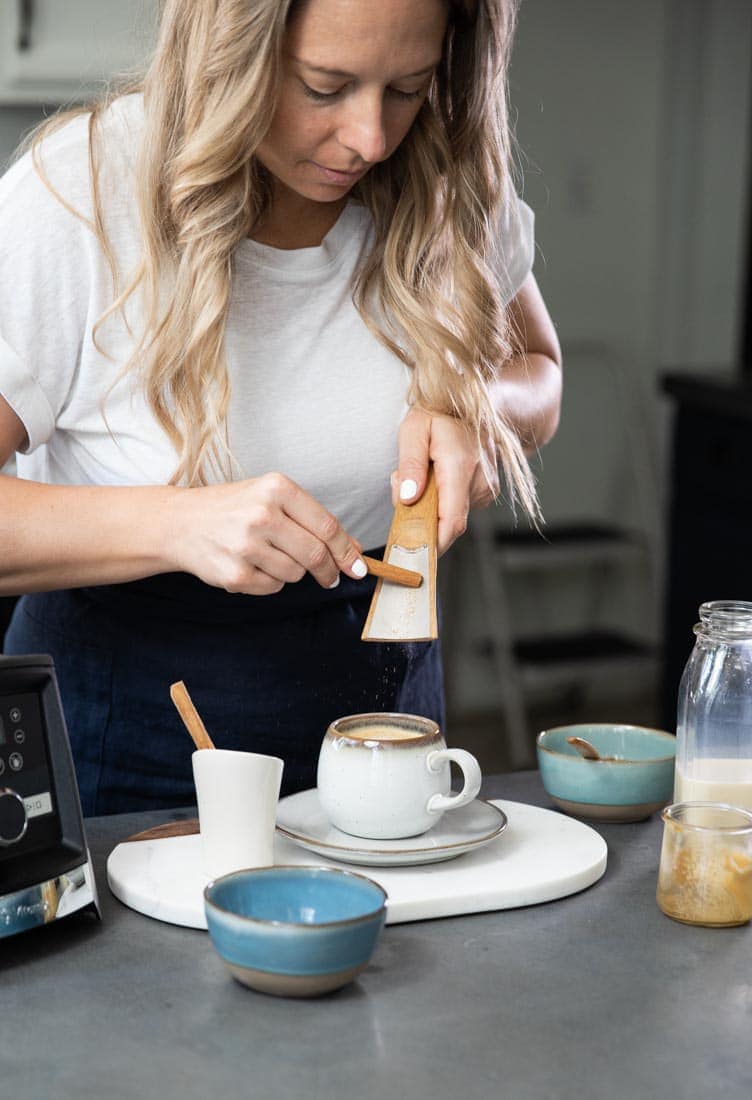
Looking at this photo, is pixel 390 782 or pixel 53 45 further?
pixel 53 45

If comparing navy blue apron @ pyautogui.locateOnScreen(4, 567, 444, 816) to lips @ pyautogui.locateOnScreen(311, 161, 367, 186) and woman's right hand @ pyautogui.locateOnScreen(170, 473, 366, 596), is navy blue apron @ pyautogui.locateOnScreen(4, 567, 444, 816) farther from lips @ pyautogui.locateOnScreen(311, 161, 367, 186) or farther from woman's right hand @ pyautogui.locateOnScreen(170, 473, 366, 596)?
lips @ pyautogui.locateOnScreen(311, 161, 367, 186)

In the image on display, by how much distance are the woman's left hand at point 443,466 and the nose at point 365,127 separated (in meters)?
0.27

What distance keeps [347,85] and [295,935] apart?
2.57 ft

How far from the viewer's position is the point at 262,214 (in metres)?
1.53

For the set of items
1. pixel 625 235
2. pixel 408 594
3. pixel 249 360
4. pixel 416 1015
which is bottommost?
pixel 416 1015

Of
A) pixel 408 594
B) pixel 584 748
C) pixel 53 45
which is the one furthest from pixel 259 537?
pixel 53 45

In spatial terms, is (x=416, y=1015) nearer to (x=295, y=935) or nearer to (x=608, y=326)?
(x=295, y=935)

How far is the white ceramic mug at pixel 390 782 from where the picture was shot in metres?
1.17

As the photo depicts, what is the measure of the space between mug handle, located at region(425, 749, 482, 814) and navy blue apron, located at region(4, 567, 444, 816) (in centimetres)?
38

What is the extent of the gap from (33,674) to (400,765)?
0.30 metres

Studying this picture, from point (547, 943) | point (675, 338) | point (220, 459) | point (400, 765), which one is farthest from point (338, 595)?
point (675, 338)

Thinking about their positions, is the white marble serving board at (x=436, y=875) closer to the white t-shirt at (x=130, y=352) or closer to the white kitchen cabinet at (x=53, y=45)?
the white t-shirt at (x=130, y=352)

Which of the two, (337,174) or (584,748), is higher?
(337,174)

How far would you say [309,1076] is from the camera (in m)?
0.88
